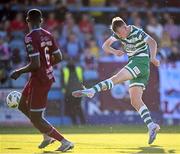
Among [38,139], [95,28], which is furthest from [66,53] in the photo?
[38,139]

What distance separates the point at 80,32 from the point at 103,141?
959 cm

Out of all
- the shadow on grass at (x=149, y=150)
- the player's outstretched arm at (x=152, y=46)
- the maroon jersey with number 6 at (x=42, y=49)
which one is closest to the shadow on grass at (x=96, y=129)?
the player's outstretched arm at (x=152, y=46)

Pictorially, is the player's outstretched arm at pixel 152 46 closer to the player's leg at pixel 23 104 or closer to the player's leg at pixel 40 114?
the player's leg at pixel 40 114

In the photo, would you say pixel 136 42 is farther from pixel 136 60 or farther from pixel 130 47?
pixel 136 60

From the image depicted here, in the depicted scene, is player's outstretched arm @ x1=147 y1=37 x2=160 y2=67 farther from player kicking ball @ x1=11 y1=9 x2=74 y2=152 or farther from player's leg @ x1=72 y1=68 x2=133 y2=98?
player kicking ball @ x1=11 y1=9 x2=74 y2=152

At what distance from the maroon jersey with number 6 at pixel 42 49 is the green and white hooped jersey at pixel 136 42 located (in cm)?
183

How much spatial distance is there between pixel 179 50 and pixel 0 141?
9.06 meters

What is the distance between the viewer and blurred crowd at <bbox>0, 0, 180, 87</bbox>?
19734 mm

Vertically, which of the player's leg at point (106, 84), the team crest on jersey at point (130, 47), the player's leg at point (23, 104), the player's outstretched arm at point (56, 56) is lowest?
the player's leg at point (23, 104)

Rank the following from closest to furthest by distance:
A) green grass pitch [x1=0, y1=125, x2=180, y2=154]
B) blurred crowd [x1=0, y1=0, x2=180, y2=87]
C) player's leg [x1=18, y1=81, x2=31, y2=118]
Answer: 1. player's leg [x1=18, y1=81, x2=31, y2=118]
2. green grass pitch [x1=0, y1=125, x2=180, y2=154]
3. blurred crowd [x1=0, y1=0, x2=180, y2=87]

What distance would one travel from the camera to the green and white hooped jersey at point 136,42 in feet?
39.8

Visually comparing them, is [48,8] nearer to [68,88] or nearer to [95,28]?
[95,28]

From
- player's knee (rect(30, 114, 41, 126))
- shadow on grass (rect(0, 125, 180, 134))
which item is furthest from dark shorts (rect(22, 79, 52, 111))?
shadow on grass (rect(0, 125, 180, 134))

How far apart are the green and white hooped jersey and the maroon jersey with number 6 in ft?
5.99
